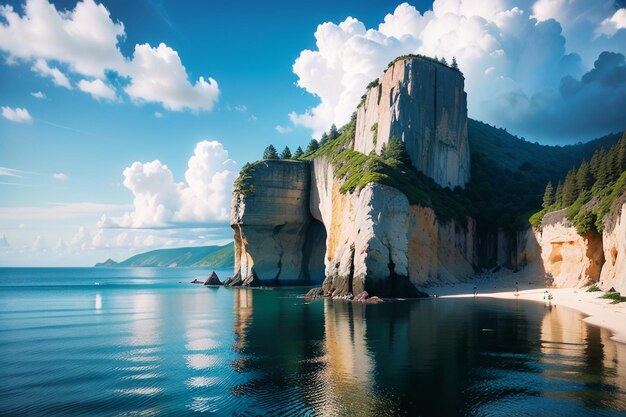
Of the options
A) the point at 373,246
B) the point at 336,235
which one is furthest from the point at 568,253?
→ the point at 336,235

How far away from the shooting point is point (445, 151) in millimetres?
76750

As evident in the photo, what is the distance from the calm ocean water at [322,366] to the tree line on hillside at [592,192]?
14.8 meters

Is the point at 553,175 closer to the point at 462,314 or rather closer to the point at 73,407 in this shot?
the point at 462,314

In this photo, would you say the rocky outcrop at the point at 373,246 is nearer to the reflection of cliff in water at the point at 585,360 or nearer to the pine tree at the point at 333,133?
the reflection of cliff in water at the point at 585,360

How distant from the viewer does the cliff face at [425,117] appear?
74.1 meters

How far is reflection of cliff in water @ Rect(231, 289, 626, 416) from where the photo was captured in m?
15.4

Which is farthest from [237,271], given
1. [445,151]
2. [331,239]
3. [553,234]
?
[553,234]

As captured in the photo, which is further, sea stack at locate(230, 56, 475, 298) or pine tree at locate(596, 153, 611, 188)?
sea stack at locate(230, 56, 475, 298)

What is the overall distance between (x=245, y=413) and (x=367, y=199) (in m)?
40.8

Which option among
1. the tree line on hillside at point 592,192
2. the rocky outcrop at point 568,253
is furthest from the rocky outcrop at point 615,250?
the rocky outcrop at point 568,253

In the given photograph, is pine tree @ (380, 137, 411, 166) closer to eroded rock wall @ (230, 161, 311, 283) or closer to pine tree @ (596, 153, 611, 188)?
eroded rock wall @ (230, 161, 311, 283)

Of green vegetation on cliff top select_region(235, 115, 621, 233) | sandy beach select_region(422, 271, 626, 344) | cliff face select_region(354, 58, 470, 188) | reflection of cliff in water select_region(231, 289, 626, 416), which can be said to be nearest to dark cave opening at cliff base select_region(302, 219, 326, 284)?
green vegetation on cliff top select_region(235, 115, 621, 233)

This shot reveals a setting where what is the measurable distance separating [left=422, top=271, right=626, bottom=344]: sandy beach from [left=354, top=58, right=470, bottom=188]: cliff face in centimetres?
2086

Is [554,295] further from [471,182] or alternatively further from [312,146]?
[312,146]
